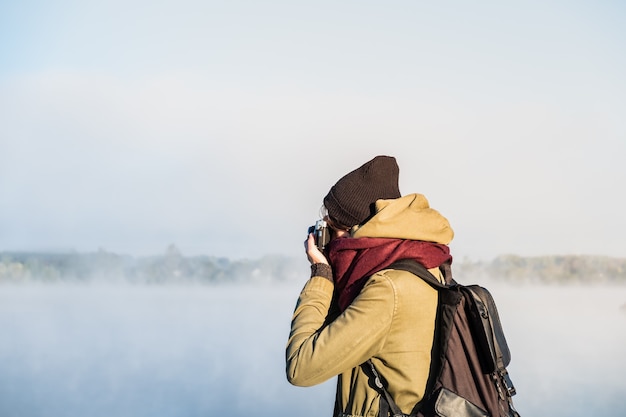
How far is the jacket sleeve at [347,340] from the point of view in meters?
1.70

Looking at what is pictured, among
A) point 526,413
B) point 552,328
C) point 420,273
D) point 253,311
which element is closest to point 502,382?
point 420,273

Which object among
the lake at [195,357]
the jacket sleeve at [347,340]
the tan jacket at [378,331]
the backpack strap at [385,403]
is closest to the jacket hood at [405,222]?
the tan jacket at [378,331]

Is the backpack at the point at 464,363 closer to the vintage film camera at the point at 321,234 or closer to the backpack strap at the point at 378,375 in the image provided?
the backpack strap at the point at 378,375

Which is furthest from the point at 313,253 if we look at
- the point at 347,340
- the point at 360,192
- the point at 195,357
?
the point at 195,357

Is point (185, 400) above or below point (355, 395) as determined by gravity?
below

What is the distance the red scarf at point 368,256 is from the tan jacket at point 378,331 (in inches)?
0.8

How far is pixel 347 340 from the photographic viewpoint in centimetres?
170

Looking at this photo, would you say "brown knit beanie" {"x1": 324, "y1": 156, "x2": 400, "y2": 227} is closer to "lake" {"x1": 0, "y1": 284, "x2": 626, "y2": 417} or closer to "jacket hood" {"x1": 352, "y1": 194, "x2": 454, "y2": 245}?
"jacket hood" {"x1": 352, "y1": 194, "x2": 454, "y2": 245}

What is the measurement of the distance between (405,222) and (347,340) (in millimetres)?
282

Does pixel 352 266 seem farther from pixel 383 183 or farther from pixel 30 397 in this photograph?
pixel 30 397

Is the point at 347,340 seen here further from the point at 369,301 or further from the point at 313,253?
the point at 313,253

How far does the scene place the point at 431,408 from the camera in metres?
1.72

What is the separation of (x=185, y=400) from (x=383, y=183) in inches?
255

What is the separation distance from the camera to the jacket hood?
5.87 feet
